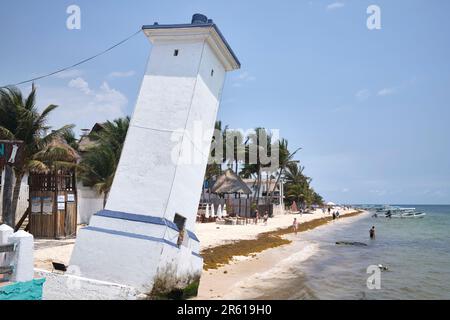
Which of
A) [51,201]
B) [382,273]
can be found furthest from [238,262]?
[51,201]

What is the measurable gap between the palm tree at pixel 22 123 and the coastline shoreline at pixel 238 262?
964cm

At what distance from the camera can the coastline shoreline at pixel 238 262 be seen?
12.2m

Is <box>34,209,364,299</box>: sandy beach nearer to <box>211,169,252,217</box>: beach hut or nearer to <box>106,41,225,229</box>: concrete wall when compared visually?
<box>106,41,225,229</box>: concrete wall

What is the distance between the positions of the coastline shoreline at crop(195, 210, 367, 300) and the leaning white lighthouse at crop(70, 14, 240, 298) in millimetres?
2071

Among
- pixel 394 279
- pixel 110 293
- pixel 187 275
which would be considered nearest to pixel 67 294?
pixel 110 293

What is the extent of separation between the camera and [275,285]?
13.6 meters

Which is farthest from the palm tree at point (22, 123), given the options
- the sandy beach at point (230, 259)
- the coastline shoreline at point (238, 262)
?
the coastline shoreline at point (238, 262)

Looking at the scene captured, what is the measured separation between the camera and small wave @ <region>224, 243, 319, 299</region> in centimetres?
1201

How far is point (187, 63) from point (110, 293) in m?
6.07

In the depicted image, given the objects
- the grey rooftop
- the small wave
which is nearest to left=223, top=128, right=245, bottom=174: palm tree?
the small wave

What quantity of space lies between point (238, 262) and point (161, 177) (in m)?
9.55

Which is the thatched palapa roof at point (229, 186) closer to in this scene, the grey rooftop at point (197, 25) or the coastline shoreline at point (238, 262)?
the coastline shoreline at point (238, 262)
